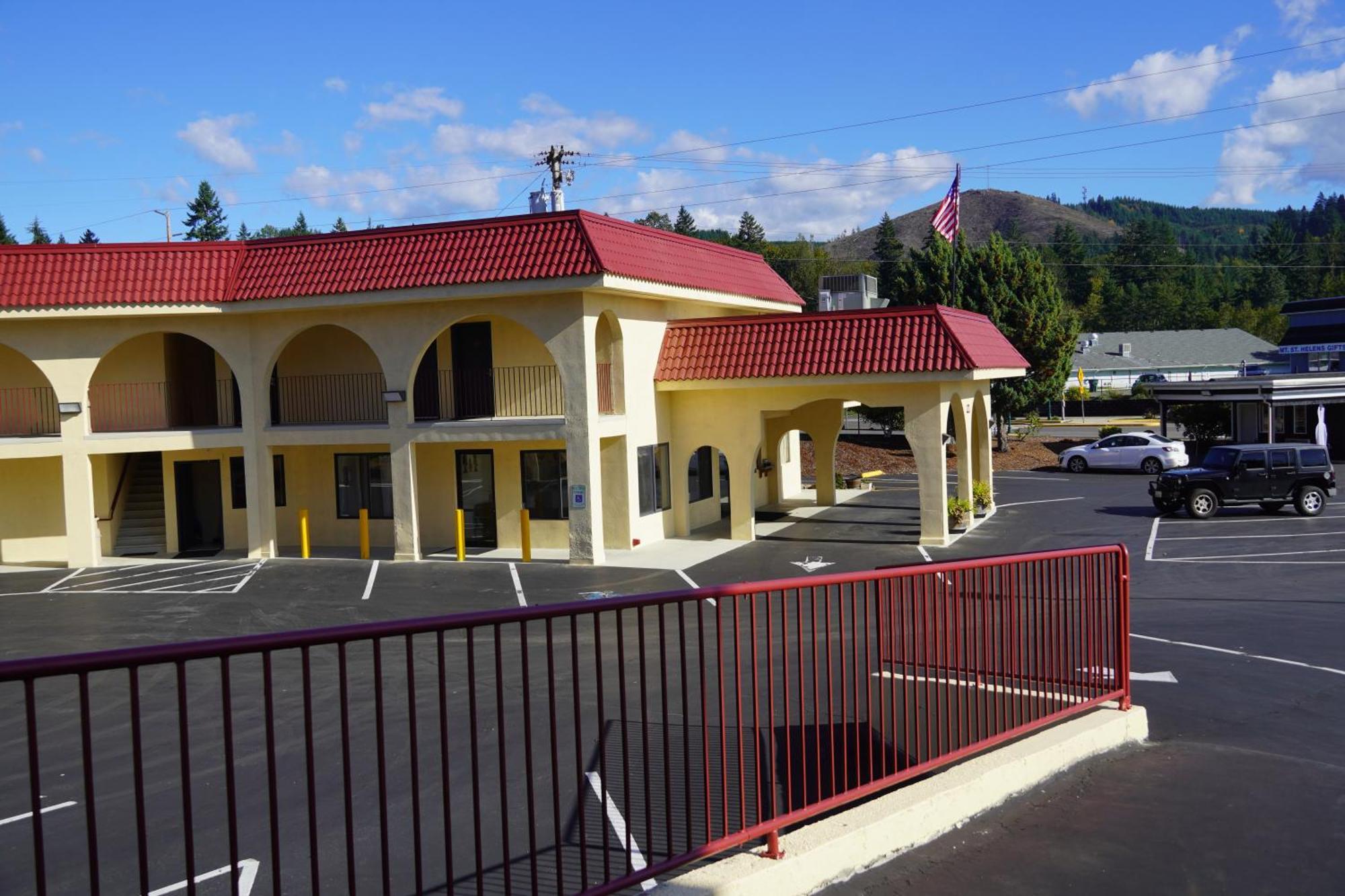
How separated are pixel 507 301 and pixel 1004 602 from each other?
56.7 ft

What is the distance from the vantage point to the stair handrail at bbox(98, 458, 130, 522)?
1118 inches

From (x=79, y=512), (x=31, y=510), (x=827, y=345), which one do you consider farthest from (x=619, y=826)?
(x=31, y=510)

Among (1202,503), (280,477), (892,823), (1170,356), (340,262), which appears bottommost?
(1202,503)

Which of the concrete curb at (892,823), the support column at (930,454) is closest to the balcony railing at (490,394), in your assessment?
the support column at (930,454)

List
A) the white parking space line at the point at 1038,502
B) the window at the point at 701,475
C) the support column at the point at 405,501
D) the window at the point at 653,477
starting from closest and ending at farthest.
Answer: the support column at the point at 405,501 → the window at the point at 653,477 → the window at the point at 701,475 → the white parking space line at the point at 1038,502

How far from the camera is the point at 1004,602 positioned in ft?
28.9

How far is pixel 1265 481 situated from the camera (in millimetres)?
29094

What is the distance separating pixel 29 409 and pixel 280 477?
6.08 meters

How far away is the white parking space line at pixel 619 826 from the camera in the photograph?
6377mm

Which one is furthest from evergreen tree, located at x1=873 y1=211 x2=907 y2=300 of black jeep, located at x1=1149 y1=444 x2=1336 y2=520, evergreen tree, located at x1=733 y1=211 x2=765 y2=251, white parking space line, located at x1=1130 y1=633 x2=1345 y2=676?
white parking space line, located at x1=1130 y1=633 x2=1345 y2=676

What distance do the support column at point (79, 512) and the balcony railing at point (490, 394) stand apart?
23.9 ft

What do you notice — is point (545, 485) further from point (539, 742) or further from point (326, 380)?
point (539, 742)

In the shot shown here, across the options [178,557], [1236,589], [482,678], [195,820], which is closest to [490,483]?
[178,557]

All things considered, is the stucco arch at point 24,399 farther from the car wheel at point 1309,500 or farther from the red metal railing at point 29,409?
the car wheel at point 1309,500
